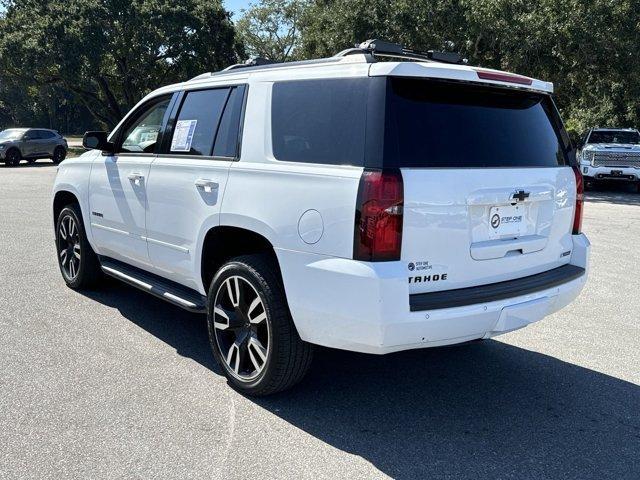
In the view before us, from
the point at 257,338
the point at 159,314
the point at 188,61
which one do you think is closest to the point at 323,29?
the point at 188,61

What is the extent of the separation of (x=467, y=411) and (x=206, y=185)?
222 cm

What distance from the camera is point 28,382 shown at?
13.2 feet

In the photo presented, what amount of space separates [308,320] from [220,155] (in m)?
1.42

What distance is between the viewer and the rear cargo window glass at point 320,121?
130 inches

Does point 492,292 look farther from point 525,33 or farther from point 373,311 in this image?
point 525,33

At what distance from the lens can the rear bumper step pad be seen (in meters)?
3.21

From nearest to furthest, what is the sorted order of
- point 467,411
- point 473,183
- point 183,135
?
point 473,183
point 467,411
point 183,135

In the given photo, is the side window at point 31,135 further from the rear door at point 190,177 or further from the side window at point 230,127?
the side window at point 230,127

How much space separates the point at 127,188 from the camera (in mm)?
5055

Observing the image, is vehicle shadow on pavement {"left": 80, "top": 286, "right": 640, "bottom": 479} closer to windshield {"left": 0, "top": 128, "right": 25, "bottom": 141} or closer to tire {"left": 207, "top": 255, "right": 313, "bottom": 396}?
tire {"left": 207, "top": 255, "right": 313, "bottom": 396}

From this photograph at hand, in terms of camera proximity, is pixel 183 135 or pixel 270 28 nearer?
pixel 183 135

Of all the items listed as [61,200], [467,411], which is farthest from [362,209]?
[61,200]

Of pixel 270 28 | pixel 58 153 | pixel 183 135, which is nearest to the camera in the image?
pixel 183 135

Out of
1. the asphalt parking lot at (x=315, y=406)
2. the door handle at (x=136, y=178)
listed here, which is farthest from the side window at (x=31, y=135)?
the door handle at (x=136, y=178)
